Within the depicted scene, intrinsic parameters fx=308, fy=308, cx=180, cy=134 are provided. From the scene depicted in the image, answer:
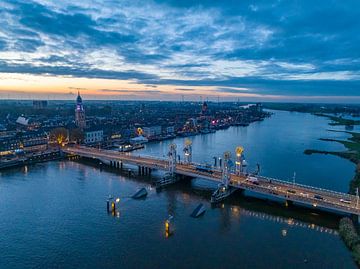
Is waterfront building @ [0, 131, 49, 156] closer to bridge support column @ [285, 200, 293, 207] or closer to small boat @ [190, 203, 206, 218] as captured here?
small boat @ [190, 203, 206, 218]

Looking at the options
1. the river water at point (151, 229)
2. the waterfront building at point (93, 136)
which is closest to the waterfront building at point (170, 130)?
the waterfront building at point (93, 136)

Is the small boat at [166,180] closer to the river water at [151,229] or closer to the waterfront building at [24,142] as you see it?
the river water at [151,229]

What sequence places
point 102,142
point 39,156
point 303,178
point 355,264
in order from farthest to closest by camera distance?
point 102,142 < point 39,156 < point 303,178 < point 355,264

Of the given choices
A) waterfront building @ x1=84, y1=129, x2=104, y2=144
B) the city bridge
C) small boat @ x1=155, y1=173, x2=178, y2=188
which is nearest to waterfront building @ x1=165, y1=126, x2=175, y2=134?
waterfront building @ x1=84, y1=129, x2=104, y2=144

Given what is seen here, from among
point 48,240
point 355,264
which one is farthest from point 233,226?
point 48,240

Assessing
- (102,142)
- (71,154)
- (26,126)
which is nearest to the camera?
(71,154)

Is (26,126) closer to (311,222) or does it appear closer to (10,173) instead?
(10,173)

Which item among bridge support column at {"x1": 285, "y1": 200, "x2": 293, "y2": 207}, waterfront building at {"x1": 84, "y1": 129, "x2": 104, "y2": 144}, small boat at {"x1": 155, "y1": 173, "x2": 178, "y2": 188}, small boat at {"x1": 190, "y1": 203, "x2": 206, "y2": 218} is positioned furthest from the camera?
waterfront building at {"x1": 84, "y1": 129, "x2": 104, "y2": 144}
